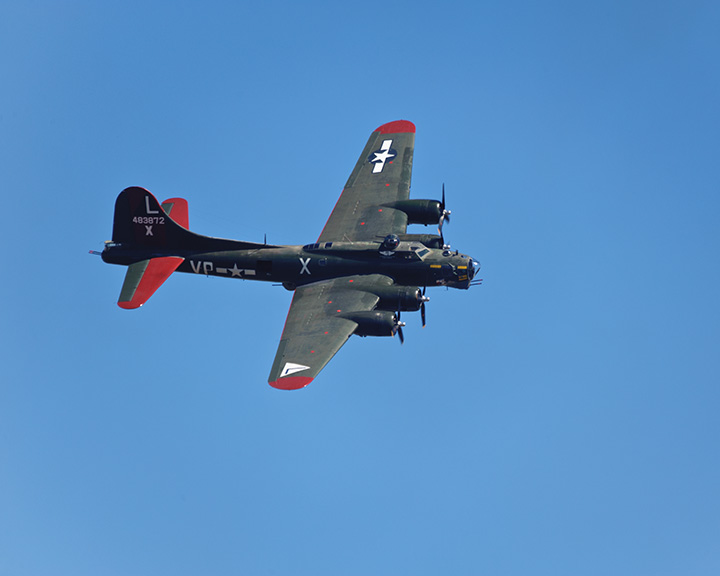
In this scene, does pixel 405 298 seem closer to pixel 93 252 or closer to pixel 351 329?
pixel 351 329

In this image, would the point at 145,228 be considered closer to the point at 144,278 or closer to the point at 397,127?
the point at 144,278

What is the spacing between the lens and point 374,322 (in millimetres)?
56656

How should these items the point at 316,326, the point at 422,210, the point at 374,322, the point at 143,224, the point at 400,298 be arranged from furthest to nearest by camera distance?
the point at 422,210, the point at 143,224, the point at 400,298, the point at 316,326, the point at 374,322

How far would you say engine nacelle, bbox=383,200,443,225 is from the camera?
63.6m

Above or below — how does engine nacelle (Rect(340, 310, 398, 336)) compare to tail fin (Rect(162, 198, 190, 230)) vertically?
below

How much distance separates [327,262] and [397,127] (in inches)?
548

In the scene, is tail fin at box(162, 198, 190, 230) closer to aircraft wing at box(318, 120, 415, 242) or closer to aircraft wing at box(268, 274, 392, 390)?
aircraft wing at box(318, 120, 415, 242)

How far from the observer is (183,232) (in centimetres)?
6197

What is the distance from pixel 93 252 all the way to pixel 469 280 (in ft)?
69.9

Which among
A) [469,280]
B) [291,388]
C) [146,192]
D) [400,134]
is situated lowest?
[291,388]

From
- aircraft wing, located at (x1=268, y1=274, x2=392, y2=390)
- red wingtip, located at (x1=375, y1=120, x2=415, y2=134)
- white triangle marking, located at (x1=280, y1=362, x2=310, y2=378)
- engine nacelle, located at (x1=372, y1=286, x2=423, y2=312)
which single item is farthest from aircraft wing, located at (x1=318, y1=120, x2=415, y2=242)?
white triangle marking, located at (x1=280, y1=362, x2=310, y2=378)

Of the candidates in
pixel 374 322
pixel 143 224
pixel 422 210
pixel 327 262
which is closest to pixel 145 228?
pixel 143 224

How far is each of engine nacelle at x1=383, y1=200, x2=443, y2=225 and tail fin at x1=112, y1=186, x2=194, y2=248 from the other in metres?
12.5

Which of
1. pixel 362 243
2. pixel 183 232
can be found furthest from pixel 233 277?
pixel 362 243
